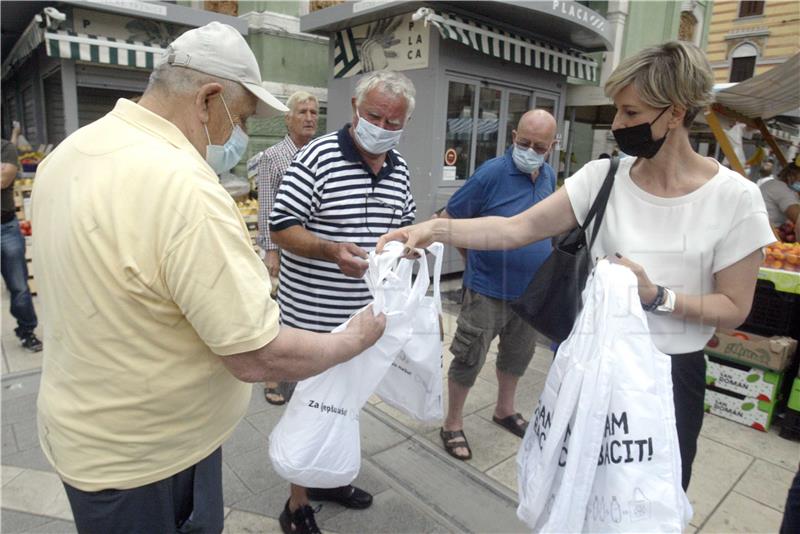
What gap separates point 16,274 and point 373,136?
3.66 m

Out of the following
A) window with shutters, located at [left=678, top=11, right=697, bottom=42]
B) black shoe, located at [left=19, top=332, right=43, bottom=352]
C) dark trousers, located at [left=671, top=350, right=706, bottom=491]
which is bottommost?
black shoe, located at [left=19, top=332, right=43, bottom=352]

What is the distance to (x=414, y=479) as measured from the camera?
107 inches

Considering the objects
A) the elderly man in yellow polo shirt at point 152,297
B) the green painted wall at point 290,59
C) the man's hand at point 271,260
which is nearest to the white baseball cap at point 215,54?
the elderly man in yellow polo shirt at point 152,297

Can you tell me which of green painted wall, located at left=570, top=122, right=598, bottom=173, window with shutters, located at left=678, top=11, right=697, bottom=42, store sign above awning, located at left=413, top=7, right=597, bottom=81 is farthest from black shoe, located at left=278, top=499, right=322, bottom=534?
window with shutters, located at left=678, top=11, right=697, bottom=42

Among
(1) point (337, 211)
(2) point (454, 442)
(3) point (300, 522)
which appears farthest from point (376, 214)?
(2) point (454, 442)

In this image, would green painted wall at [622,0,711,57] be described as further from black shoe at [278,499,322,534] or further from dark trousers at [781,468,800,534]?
black shoe at [278,499,322,534]

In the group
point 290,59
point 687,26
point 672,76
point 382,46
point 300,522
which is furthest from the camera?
point 687,26

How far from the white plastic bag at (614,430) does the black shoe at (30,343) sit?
172 inches

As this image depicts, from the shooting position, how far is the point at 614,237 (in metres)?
1.57

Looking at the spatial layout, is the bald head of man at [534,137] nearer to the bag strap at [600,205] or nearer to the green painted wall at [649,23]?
the bag strap at [600,205]

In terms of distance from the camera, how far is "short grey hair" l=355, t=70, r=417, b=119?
2146 millimetres

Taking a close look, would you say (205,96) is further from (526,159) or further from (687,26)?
(687,26)

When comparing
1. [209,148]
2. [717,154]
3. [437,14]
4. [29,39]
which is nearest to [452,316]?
[437,14]

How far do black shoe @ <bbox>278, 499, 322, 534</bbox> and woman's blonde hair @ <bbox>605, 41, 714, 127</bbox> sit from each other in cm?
210
